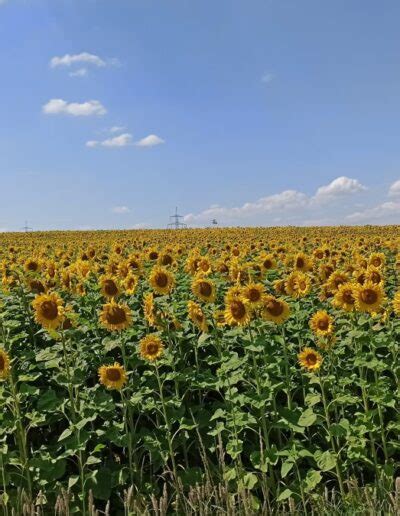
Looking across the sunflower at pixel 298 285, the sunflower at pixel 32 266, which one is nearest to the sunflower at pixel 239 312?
the sunflower at pixel 298 285

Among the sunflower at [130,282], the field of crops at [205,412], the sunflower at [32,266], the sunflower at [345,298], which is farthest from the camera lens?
the sunflower at [32,266]

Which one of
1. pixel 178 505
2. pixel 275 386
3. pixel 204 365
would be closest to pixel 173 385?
pixel 204 365

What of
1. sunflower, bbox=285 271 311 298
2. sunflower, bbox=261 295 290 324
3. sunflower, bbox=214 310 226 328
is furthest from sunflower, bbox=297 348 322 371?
sunflower, bbox=285 271 311 298

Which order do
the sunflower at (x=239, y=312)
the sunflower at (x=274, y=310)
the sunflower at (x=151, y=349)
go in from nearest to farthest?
the sunflower at (x=151, y=349) → the sunflower at (x=239, y=312) → the sunflower at (x=274, y=310)

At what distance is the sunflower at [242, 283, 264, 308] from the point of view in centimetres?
650

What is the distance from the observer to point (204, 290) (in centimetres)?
710

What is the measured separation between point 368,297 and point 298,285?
108cm

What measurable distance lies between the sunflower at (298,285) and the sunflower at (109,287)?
2224 mm

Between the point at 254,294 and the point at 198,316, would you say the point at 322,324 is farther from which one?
the point at 198,316

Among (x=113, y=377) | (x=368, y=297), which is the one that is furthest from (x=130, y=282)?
(x=368, y=297)

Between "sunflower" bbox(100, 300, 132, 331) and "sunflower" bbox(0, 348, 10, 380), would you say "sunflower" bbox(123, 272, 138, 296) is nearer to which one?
"sunflower" bbox(100, 300, 132, 331)

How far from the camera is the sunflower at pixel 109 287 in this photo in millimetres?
7211

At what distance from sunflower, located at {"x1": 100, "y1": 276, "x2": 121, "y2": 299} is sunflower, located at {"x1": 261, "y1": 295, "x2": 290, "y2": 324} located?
194 cm

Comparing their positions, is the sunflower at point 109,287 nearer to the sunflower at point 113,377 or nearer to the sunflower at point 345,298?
the sunflower at point 113,377
